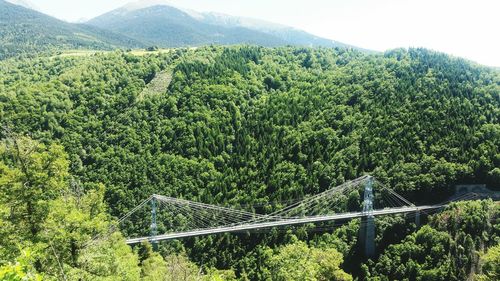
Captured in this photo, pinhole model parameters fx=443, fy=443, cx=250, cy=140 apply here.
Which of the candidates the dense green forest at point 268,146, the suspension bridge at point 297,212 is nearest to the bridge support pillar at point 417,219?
the suspension bridge at point 297,212

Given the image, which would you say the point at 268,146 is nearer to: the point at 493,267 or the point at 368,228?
the point at 368,228

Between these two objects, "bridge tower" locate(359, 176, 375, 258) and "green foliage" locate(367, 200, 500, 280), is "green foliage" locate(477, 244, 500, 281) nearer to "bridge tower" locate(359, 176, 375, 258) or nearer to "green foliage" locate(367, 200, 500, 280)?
"green foliage" locate(367, 200, 500, 280)

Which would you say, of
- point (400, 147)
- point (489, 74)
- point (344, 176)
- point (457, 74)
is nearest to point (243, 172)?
point (344, 176)

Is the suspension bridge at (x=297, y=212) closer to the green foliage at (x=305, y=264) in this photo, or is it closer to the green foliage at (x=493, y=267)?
the green foliage at (x=305, y=264)

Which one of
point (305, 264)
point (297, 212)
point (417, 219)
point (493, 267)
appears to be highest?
point (493, 267)

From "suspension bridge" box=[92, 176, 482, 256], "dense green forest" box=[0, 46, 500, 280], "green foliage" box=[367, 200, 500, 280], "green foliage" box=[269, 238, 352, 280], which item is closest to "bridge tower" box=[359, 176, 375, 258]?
"suspension bridge" box=[92, 176, 482, 256]

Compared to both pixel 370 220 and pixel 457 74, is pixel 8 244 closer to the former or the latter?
pixel 370 220

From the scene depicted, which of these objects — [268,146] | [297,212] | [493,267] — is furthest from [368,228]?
[268,146]
